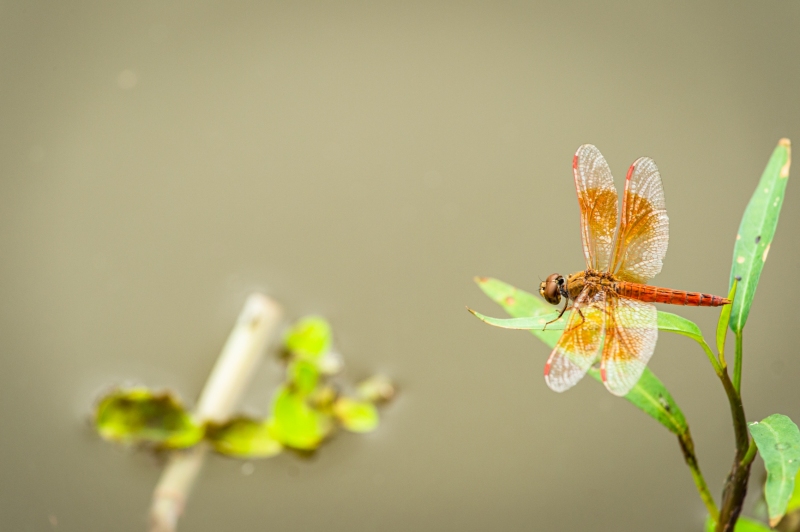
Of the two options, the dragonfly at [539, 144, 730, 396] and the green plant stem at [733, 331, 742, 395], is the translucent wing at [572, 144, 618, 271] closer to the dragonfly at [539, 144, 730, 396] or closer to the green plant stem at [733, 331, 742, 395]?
the dragonfly at [539, 144, 730, 396]

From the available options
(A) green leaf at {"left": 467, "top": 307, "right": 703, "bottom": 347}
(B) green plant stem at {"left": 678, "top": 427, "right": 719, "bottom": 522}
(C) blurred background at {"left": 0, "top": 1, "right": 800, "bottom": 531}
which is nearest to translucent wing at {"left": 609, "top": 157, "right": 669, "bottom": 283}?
(A) green leaf at {"left": 467, "top": 307, "right": 703, "bottom": 347}

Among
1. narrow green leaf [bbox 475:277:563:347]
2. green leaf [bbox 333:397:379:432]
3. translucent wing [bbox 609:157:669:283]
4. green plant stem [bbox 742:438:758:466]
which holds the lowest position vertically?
green leaf [bbox 333:397:379:432]

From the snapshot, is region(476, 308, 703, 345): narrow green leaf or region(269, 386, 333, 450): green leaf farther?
region(269, 386, 333, 450): green leaf

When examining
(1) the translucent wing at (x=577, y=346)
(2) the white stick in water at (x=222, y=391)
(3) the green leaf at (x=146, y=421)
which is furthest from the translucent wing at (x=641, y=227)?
(3) the green leaf at (x=146, y=421)

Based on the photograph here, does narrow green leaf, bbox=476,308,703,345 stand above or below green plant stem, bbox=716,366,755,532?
above

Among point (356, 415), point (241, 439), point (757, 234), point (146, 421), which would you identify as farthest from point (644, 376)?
point (146, 421)

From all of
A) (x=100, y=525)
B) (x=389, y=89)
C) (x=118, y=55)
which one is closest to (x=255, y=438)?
(x=100, y=525)
